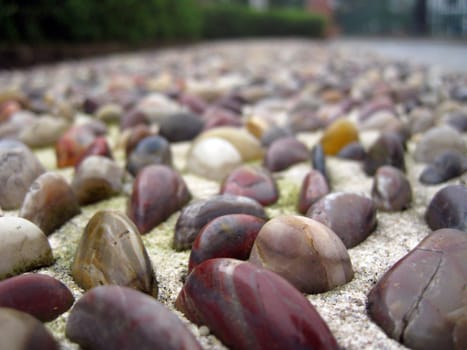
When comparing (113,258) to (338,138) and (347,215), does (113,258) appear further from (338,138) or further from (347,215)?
(338,138)

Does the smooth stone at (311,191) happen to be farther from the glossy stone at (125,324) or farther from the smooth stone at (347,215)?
the glossy stone at (125,324)

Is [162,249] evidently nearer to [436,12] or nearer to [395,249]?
[395,249]

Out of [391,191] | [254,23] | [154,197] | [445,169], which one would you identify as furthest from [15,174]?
[254,23]

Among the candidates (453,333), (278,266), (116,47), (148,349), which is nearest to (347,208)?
(278,266)

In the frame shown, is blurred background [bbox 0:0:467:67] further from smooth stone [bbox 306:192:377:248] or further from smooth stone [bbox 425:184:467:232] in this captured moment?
smooth stone [bbox 425:184:467:232]

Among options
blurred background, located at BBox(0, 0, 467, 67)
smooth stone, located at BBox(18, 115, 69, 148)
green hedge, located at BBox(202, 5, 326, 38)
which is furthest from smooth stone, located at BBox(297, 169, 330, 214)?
green hedge, located at BBox(202, 5, 326, 38)

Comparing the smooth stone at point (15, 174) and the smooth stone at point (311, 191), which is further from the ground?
the smooth stone at point (15, 174)

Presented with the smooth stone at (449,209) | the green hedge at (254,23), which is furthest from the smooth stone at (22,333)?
the green hedge at (254,23)
